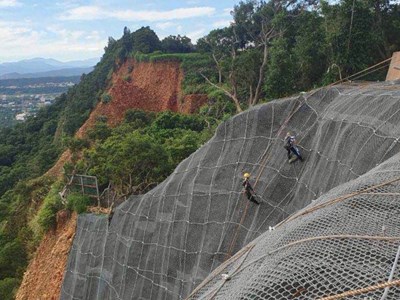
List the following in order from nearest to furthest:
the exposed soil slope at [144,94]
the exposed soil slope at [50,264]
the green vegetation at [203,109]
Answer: the exposed soil slope at [50,264], the green vegetation at [203,109], the exposed soil slope at [144,94]

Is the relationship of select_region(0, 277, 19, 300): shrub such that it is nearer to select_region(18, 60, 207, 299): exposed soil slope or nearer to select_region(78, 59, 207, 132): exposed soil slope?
select_region(18, 60, 207, 299): exposed soil slope

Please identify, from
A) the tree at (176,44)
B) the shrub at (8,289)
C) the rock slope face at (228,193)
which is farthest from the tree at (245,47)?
the shrub at (8,289)

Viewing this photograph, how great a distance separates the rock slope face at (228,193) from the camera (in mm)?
8648

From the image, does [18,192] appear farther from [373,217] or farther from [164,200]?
[373,217]

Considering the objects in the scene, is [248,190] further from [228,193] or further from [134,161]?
[134,161]

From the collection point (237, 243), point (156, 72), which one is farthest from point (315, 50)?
point (156, 72)

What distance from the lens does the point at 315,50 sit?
21.1 meters

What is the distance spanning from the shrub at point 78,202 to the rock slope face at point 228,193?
6.35 ft

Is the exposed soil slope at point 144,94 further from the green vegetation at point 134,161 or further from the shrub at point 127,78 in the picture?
the green vegetation at point 134,161

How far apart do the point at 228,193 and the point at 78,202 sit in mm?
6485

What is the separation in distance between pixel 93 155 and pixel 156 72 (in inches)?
961

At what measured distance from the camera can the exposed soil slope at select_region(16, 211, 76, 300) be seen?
13.9 meters

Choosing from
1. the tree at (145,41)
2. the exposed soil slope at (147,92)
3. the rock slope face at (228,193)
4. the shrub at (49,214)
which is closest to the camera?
the rock slope face at (228,193)

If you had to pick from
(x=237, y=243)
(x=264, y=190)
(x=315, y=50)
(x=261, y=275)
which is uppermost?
(x=315, y=50)
